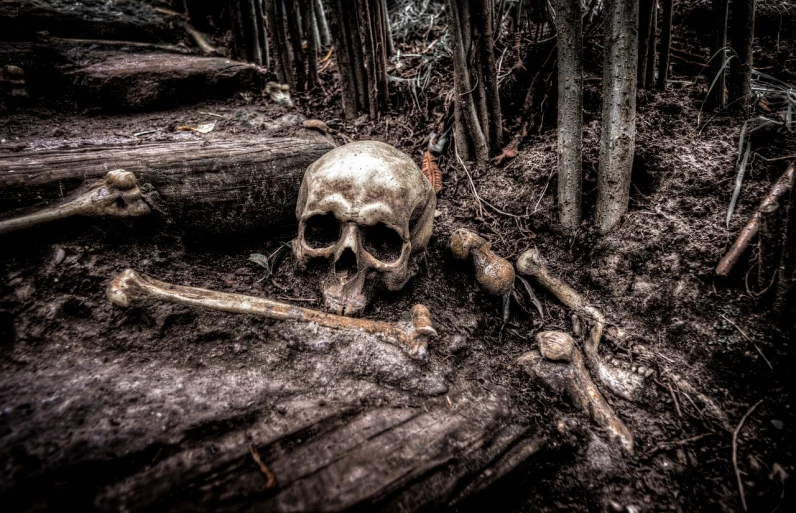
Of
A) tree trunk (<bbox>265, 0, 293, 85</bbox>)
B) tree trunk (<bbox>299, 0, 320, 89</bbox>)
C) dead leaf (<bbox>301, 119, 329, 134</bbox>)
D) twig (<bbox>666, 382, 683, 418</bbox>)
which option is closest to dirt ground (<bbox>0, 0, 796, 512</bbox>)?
twig (<bbox>666, 382, 683, 418</bbox>)

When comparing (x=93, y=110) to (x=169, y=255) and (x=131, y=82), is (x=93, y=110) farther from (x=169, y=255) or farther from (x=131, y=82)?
(x=169, y=255)

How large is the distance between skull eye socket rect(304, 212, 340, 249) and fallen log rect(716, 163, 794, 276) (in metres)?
2.05

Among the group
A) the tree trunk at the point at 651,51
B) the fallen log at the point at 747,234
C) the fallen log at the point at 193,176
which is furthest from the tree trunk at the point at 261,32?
the fallen log at the point at 747,234

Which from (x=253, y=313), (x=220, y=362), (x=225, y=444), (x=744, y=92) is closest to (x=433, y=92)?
(x=744, y=92)

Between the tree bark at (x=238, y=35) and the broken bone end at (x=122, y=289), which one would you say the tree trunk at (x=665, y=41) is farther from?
the tree bark at (x=238, y=35)

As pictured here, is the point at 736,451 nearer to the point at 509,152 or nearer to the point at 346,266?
the point at 346,266

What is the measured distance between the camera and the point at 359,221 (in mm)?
1990

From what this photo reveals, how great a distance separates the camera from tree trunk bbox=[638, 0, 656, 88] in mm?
2161

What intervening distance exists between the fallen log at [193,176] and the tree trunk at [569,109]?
1730 millimetres

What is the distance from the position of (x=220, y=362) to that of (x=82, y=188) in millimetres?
1329

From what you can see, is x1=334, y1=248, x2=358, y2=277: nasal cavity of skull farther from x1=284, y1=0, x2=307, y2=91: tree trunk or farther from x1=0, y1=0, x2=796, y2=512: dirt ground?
x1=284, y1=0, x2=307, y2=91: tree trunk

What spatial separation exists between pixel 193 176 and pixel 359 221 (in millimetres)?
1223

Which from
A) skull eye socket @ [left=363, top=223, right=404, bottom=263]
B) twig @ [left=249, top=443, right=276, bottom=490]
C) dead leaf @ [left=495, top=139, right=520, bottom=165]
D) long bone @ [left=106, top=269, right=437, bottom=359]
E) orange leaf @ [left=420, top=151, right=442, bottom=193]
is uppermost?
dead leaf @ [left=495, top=139, right=520, bottom=165]

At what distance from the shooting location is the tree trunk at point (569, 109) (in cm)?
196
